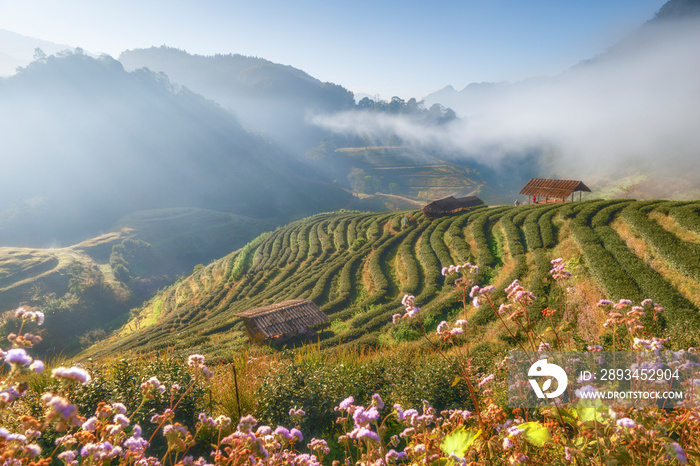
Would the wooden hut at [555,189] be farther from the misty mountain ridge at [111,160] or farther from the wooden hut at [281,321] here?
the misty mountain ridge at [111,160]

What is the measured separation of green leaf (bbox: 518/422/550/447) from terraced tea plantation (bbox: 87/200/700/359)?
8.49ft

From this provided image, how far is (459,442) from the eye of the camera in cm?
379

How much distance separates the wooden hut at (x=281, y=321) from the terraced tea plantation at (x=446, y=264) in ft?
3.90

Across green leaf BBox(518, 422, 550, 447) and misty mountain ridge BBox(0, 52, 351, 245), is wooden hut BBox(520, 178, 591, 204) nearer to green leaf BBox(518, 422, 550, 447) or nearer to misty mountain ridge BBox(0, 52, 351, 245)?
green leaf BBox(518, 422, 550, 447)

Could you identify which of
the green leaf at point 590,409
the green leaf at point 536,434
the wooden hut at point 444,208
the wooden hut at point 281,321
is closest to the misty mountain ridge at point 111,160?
the wooden hut at point 444,208

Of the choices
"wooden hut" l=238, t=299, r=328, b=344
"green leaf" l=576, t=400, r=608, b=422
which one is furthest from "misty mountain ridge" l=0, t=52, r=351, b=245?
"green leaf" l=576, t=400, r=608, b=422

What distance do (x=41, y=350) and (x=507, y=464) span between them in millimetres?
70311

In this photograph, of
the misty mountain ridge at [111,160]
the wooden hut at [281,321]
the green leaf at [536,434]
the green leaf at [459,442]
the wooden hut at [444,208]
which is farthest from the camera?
the misty mountain ridge at [111,160]

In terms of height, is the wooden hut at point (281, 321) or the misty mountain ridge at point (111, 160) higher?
the misty mountain ridge at point (111, 160)

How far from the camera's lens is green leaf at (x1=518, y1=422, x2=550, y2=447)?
3.45 meters

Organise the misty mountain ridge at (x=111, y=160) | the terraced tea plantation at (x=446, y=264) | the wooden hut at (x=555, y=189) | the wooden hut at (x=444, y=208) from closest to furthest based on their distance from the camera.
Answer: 1. the terraced tea plantation at (x=446, y=264)
2. the wooden hut at (x=555, y=189)
3. the wooden hut at (x=444, y=208)
4. the misty mountain ridge at (x=111, y=160)

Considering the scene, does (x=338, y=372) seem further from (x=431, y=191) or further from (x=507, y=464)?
(x=431, y=191)

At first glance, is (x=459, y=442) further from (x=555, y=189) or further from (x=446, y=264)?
(x=555, y=189)

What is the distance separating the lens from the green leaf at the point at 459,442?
3646 mm
